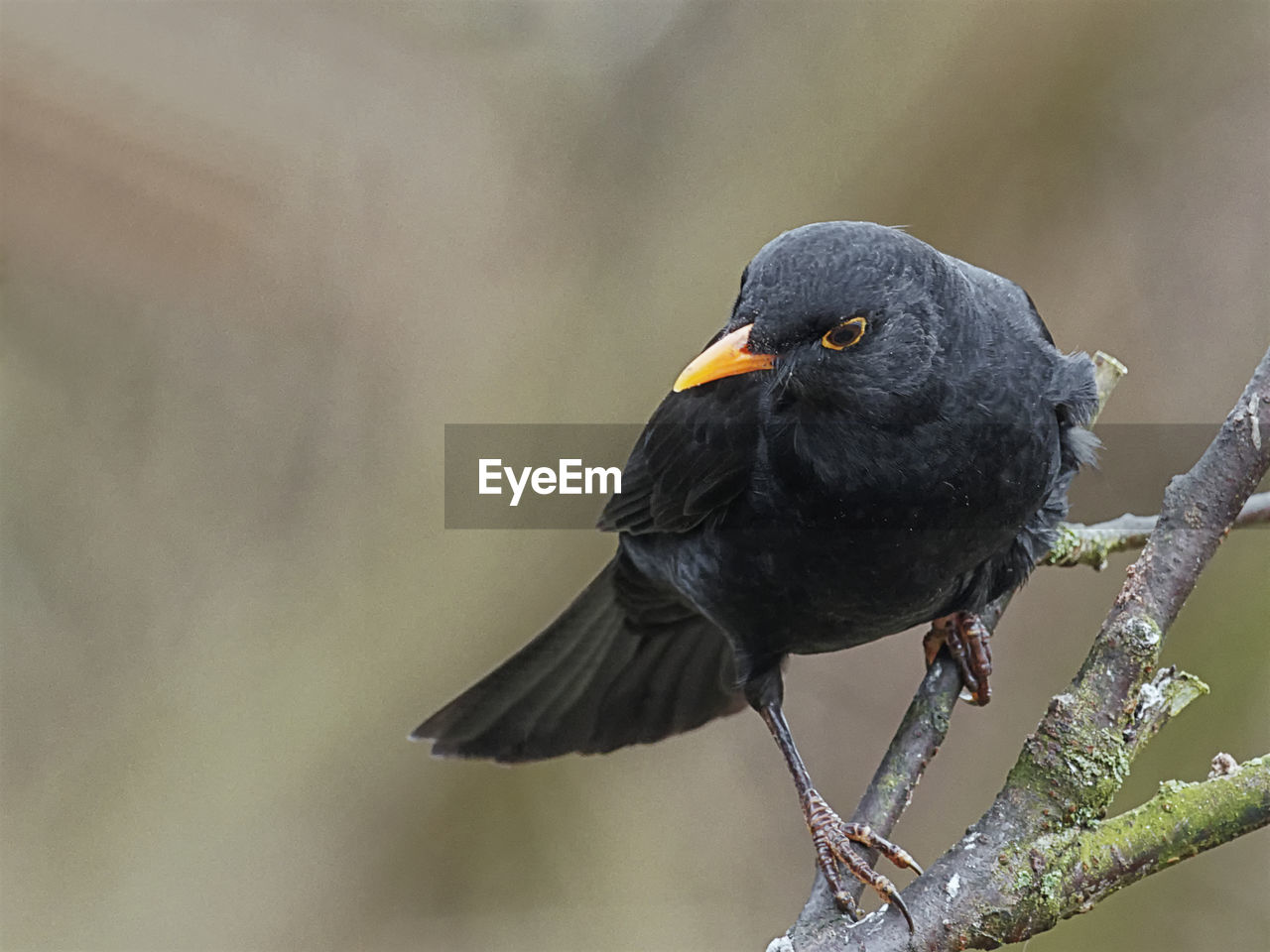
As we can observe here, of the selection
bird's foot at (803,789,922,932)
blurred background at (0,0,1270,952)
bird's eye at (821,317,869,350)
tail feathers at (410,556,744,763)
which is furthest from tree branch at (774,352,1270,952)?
blurred background at (0,0,1270,952)

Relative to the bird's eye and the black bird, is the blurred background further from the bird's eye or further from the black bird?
the bird's eye

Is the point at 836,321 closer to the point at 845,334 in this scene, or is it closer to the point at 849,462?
the point at 845,334

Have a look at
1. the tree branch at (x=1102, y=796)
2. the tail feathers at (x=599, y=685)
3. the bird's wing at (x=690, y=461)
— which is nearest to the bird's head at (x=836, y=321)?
the bird's wing at (x=690, y=461)

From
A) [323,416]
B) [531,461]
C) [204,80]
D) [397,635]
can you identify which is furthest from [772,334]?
[204,80]

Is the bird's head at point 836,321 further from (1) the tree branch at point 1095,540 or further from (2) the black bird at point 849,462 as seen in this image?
(1) the tree branch at point 1095,540

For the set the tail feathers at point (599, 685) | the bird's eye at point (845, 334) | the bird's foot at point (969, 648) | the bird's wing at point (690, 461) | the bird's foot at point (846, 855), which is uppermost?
the bird's eye at point (845, 334)

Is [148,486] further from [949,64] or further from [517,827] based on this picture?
[949,64]
